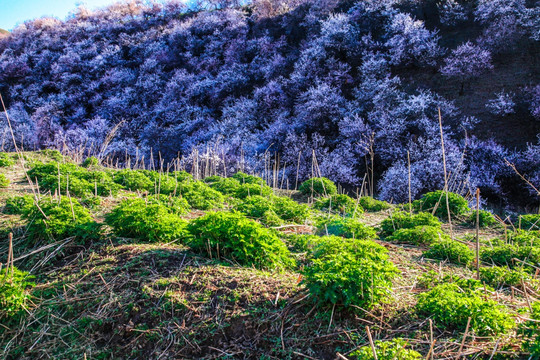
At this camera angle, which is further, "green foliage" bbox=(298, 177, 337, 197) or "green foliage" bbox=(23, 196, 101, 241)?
"green foliage" bbox=(298, 177, 337, 197)

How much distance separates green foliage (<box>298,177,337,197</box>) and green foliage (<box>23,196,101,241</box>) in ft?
17.3

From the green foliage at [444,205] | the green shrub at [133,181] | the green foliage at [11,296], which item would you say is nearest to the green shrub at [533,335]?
the green foliage at [11,296]

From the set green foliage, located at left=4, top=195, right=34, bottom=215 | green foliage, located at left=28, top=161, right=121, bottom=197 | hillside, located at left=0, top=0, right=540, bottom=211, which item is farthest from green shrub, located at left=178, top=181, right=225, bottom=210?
green foliage, located at left=4, top=195, right=34, bottom=215

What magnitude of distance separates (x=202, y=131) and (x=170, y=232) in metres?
14.7

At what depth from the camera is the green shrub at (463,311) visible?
222cm

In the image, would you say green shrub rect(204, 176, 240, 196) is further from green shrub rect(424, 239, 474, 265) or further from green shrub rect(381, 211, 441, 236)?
green shrub rect(424, 239, 474, 265)

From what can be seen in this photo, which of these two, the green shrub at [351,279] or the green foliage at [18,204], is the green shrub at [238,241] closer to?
the green shrub at [351,279]

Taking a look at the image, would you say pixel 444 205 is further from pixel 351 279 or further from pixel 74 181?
pixel 74 181

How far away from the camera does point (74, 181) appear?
533 centimetres

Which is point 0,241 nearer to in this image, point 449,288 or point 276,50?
point 449,288

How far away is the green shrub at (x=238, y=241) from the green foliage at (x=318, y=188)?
15.9 feet

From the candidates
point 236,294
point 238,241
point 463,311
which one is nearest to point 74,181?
point 238,241

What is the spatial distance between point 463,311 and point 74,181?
17.6ft

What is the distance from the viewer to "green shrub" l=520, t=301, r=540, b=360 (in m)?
1.88
